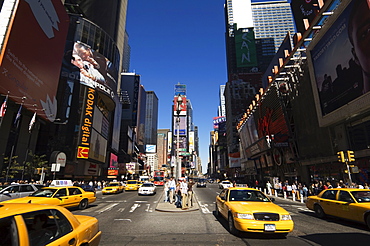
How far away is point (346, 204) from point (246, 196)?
4.02 metres

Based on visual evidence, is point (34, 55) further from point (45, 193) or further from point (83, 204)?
point (83, 204)

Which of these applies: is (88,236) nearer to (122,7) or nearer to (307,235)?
(307,235)

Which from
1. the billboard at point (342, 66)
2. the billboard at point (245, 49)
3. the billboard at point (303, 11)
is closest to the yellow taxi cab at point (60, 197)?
the billboard at point (342, 66)

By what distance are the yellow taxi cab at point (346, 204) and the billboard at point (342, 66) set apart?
12930 millimetres

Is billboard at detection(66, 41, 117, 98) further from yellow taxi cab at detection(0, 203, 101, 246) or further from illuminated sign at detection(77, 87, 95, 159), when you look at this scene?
yellow taxi cab at detection(0, 203, 101, 246)

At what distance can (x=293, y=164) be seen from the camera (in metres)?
35.5

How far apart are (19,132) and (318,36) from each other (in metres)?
43.1

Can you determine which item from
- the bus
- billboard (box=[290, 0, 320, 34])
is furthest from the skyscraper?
the bus

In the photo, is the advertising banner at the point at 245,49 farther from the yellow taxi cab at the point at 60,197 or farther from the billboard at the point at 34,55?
the yellow taxi cab at the point at 60,197

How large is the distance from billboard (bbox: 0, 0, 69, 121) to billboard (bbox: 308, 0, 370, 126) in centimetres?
3439

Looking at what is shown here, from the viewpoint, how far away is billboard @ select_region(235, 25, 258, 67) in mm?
113312

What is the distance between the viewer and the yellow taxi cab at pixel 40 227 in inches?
104

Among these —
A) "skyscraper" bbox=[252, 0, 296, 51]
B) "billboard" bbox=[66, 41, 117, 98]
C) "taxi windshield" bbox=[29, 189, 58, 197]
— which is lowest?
"taxi windshield" bbox=[29, 189, 58, 197]

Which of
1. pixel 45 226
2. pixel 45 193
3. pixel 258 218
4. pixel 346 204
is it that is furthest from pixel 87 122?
pixel 45 226
